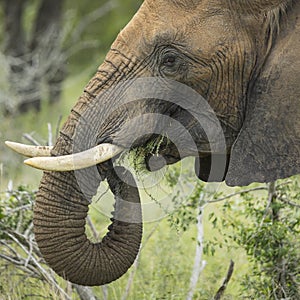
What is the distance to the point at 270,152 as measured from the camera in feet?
13.1

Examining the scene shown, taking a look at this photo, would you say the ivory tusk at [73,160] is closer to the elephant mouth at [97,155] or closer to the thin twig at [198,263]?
the elephant mouth at [97,155]

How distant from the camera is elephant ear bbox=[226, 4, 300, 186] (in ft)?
12.6

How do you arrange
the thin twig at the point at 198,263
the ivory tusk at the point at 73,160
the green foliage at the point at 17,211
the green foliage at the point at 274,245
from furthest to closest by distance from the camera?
the green foliage at the point at 17,211
the thin twig at the point at 198,263
the green foliage at the point at 274,245
the ivory tusk at the point at 73,160

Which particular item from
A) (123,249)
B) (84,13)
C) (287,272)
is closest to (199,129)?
(123,249)

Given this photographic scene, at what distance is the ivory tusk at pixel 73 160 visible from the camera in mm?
3775

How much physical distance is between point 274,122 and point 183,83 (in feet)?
1.28

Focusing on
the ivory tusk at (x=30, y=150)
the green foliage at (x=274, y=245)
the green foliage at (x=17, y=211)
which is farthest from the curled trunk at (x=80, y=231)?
the green foliage at (x=17, y=211)

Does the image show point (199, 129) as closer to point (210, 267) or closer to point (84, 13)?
point (210, 267)

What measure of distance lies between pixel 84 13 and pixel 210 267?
1669 centimetres

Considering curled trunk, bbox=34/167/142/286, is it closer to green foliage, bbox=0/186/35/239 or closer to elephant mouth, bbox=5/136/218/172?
elephant mouth, bbox=5/136/218/172

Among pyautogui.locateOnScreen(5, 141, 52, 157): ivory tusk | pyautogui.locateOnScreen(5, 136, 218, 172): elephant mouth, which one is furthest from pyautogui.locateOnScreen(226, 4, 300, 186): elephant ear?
pyautogui.locateOnScreen(5, 141, 52, 157): ivory tusk

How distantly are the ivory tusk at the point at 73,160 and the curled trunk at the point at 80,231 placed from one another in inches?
3.5

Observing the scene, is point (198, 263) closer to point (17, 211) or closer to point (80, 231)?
point (17, 211)

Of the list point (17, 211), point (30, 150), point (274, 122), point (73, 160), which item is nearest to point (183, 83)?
point (274, 122)
